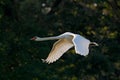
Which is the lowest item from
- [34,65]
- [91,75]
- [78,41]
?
[91,75]

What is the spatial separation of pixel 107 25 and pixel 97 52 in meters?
1.21

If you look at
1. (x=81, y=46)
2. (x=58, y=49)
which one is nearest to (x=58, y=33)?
(x=58, y=49)

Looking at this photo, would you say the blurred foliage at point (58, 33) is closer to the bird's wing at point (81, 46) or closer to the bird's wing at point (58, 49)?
the bird's wing at point (58, 49)

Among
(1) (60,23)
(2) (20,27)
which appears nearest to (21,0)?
(1) (60,23)

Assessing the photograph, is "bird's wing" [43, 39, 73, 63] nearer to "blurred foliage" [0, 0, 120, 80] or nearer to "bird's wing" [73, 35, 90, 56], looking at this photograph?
"bird's wing" [73, 35, 90, 56]

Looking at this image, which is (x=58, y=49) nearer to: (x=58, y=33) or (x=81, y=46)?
(x=81, y=46)

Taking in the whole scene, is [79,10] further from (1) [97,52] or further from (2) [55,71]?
(2) [55,71]

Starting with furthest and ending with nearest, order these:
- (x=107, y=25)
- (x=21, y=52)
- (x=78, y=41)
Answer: (x=107, y=25) → (x=21, y=52) → (x=78, y=41)

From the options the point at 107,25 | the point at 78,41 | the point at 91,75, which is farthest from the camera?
the point at 107,25

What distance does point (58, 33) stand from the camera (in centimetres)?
1515

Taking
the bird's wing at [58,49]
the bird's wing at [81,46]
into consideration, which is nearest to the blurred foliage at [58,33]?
the bird's wing at [58,49]

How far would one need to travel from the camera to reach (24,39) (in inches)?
544

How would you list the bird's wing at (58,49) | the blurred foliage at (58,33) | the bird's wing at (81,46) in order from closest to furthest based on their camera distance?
the bird's wing at (81,46) < the bird's wing at (58,49) < the blurred foliage at (58,33)

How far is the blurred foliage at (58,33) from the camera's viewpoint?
1375cm
